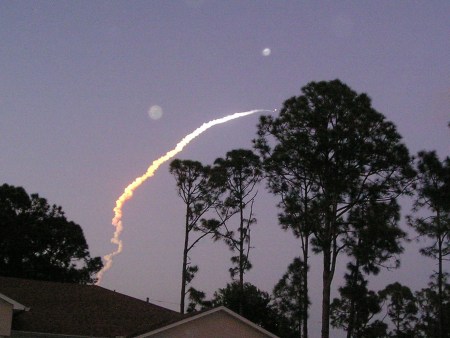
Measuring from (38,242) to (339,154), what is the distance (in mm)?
26395

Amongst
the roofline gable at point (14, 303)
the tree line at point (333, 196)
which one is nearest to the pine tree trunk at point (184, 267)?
the tree line at point (333, 196)

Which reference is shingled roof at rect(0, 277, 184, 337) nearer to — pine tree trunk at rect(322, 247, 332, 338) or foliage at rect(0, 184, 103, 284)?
pine tree trunk at rect(322, 247, 332, 338)

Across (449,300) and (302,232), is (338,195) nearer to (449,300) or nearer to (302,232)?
(302,232)

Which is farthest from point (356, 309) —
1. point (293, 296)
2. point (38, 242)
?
point (38, 242)

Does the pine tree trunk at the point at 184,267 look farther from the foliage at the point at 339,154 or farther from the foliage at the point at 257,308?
the foliage at the point at 339,154

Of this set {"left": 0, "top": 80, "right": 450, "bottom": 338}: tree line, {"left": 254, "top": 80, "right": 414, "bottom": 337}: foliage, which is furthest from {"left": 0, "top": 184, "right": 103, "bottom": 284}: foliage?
{"left": 254, "top": 80, "right": 414, "bottom": 337}: foliage

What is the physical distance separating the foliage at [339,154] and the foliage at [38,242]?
2271 cm

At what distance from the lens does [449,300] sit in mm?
55219

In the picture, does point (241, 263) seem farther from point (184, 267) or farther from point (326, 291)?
point (326, 291)

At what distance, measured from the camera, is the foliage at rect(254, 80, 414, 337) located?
122 ft

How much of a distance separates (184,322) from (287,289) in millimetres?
19224

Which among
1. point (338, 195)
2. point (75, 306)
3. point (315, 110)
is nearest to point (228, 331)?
point (75, 306)

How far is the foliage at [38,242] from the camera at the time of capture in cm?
5116

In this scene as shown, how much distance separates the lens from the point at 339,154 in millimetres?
37250
